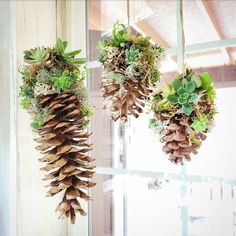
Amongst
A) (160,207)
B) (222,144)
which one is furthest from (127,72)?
(160,207)

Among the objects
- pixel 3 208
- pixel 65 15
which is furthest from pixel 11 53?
pixel 3 208

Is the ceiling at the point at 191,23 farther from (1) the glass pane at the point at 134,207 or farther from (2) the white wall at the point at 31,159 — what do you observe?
(1) the glass pane at the point at 134,207

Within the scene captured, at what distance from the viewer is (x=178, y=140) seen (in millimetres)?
618

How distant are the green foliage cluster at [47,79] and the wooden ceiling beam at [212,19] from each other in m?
0.48

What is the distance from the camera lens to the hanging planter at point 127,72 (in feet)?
2.14

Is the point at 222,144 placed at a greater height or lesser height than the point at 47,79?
lesser

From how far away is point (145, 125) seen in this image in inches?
40.3

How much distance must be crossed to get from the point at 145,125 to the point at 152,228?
1.28 ft

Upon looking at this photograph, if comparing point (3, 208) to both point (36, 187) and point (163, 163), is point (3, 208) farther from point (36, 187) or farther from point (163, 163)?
point (163, 163)

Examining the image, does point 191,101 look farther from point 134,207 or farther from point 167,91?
point 134,207

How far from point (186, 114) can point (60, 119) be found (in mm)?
307

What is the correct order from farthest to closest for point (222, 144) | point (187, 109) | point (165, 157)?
1. point (165, 157)
2. point (222, 144)
3. point (187, 109)

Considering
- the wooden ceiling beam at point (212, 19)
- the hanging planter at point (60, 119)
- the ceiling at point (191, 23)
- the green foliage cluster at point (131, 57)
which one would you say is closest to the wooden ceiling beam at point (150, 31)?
the ceiling at point (191, 23)

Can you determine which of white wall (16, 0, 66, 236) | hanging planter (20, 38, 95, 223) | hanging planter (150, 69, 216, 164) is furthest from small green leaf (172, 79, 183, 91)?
white wall (16, 0, 66, 236)
